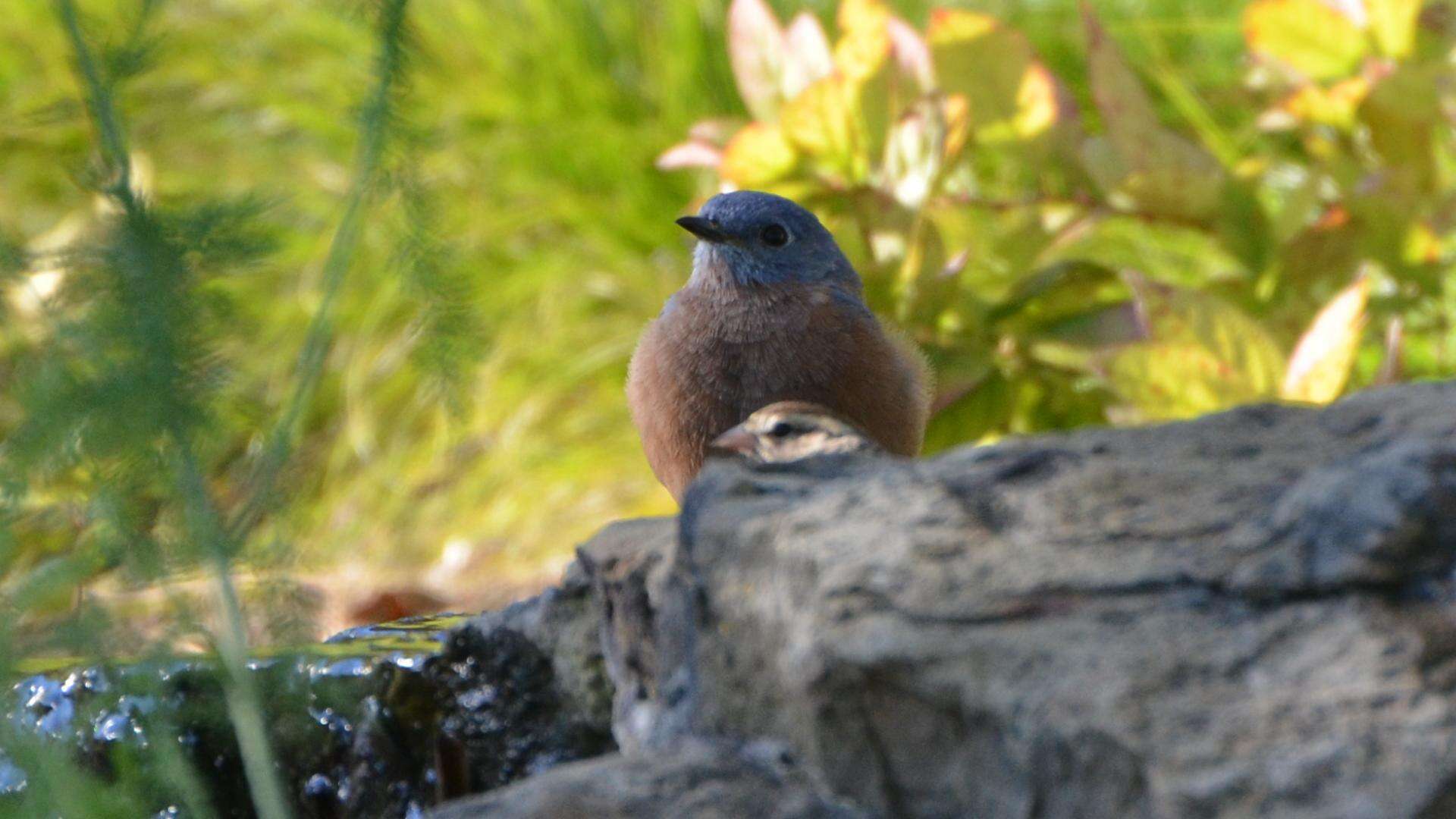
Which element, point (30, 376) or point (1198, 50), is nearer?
point (30, 376)

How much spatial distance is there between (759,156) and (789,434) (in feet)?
6.20

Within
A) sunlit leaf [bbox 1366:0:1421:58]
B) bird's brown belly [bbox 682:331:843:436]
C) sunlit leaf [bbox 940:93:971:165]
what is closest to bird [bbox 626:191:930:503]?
bird's brown belly [bbox 682:331:843:436]

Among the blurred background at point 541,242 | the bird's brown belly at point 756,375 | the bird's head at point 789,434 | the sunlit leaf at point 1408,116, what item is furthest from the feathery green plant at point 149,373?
the sunlit leaf at point 1408,116

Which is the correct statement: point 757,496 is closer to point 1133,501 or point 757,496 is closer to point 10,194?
point 1133,501

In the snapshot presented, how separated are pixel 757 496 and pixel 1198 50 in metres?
7.78

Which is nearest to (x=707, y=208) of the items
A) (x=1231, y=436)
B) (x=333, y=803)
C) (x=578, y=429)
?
(x=333, y=803)

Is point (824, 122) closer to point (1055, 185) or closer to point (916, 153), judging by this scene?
point (916, 153)

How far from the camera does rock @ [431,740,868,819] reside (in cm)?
191

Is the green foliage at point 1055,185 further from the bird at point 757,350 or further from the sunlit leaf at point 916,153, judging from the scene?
the bird at point 757,350

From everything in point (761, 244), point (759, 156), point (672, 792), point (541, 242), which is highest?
point (541, 242)

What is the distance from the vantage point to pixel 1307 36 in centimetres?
501

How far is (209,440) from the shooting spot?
2561 mm

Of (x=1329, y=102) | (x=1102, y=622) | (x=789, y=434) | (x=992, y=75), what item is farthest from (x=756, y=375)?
(x=1329, y=102)

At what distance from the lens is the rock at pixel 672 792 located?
1.91 metres
